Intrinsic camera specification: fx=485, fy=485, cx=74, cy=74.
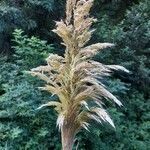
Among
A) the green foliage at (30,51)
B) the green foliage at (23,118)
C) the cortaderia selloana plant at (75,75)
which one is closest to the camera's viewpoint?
the cortaderia selloana plant at (75,75)

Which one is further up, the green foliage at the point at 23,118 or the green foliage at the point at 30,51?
the green foliage at the point at 30,51

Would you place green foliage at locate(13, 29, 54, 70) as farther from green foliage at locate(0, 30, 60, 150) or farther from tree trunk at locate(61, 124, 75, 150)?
tree trunk at locate(61, 124, 75, 150)

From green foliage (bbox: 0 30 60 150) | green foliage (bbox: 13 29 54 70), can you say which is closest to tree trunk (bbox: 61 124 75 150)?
green foliage (bbox: 0 30 60 150)

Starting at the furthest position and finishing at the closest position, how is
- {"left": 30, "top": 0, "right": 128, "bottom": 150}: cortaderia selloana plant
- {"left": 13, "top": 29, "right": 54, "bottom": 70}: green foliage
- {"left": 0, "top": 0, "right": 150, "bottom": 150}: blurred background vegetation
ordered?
{"left": 13, "top": 29, "right": 54, "bottom": 70}: green foliage
{"left": 0, "top": 0, "right": 150, "bottom": 150}: blurred background vegetation
{"left": 30, "top": 0, "right": 128, "bottom": 150}: cortaderia selloana plant

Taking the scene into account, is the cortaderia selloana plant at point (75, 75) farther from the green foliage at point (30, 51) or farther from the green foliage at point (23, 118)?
the green foliage at point (30, 51)

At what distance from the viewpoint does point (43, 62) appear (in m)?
6.80

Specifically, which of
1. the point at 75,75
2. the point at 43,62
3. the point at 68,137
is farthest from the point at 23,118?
the point at 75,75

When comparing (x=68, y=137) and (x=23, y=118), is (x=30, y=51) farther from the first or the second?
(x=68, y=137)

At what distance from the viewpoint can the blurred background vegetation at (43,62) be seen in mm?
6055

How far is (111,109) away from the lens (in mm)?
6715

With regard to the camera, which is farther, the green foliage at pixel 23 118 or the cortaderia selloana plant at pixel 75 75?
the green foliage at pixel 23 118

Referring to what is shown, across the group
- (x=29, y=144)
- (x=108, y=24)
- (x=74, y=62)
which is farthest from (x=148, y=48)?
(x=74, y=62)

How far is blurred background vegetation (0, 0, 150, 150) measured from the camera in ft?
19.9

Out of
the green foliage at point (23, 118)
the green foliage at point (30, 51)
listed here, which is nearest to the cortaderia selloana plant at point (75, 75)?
the green foliage at point (23, 118)
